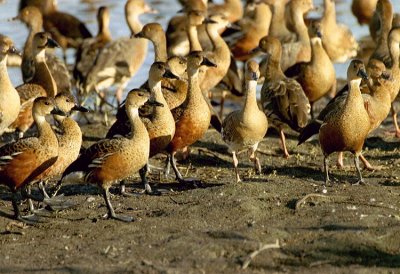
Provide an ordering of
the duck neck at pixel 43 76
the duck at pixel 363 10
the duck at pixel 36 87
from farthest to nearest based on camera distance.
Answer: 1. the duck at pixel 363 10
2. the duck neck at pixel 43 76
3. the duck at pixel 36 87

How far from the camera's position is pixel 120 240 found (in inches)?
334

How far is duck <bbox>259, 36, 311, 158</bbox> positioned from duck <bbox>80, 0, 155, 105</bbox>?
2.82 m

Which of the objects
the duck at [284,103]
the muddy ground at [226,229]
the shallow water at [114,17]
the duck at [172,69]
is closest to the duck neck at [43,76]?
the duck at [172,69]

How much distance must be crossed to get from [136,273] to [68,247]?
3.79 ft

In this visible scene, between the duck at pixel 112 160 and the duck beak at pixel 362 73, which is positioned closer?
the duck at pixel 112 160

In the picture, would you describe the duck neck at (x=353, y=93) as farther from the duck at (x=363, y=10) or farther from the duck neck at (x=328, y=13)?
the duck at (x=363, y=10)

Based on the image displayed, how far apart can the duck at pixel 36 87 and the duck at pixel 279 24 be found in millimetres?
5018

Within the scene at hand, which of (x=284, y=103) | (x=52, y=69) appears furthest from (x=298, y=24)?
(x=284, y=103)

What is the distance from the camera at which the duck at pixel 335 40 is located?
18016 millimetres

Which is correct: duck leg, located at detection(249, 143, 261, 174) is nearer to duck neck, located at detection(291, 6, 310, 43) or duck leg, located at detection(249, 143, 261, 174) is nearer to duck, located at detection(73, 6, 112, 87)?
duck, located at detection(73, 6, 112, 87)

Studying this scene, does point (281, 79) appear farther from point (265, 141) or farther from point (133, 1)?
point (133, 1)

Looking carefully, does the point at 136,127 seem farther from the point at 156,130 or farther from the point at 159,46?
the point at 159,46

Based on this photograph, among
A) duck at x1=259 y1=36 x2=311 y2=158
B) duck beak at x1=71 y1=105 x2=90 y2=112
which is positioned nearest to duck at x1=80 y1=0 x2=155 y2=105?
duck at x1=259 y1=36 x2=311 y2=158

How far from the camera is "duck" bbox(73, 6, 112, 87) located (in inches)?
620
